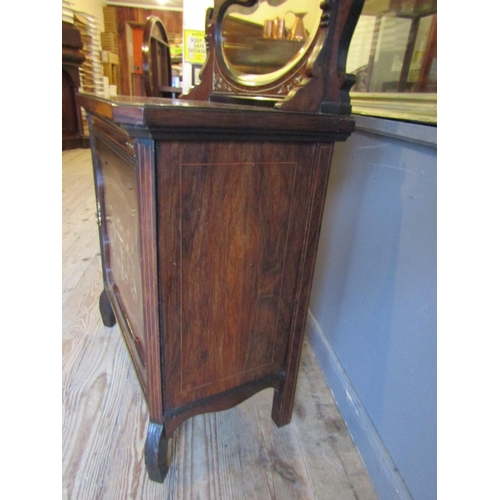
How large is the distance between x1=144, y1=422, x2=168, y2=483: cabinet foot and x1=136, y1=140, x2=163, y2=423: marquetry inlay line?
0.03 metres

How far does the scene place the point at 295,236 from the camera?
78 cm

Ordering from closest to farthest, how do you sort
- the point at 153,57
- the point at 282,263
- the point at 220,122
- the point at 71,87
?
1. the point at 220,122
2. the point at 282,263
3. the point at 153,57
4. the point at 71,87

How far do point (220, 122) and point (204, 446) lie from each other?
2.80 ft

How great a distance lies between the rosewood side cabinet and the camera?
59 cm

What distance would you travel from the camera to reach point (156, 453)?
0.82 metres

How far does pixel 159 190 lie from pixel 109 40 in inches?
375

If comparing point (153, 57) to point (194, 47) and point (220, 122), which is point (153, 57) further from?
point (220, 122)

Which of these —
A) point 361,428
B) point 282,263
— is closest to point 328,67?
point 282,263

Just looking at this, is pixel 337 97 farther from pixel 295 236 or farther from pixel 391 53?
pixel 391 53

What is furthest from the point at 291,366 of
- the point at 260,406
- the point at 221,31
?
the point at 221,31

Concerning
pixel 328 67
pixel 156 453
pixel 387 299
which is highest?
pixel 328 67

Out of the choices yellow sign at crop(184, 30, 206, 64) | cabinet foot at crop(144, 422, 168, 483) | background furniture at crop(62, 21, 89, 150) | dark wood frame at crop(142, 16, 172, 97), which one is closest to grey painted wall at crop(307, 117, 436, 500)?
cabinet foot at crop(144, 422, 168, 483)

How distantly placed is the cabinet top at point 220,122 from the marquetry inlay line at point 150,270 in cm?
4

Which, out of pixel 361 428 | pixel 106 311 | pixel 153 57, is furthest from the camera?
pixel 153 57
